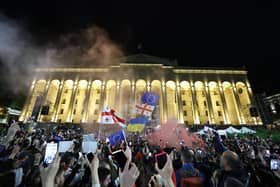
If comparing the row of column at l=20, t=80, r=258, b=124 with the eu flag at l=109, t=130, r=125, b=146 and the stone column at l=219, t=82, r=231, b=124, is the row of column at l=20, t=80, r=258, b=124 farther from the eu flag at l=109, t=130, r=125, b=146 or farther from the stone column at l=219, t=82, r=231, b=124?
the eu flag at l=109, t=130, r=125, b=146

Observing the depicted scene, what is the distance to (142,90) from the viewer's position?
122ft

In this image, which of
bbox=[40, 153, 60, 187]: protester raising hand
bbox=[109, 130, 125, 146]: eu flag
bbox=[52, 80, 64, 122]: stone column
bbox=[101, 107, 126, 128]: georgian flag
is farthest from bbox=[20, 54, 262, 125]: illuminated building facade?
bbox=[40, 153, 60, 187]: protester raising hand

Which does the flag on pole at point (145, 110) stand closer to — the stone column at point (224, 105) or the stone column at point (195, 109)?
the stone column at point (195, 109)

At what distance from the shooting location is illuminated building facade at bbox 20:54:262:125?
112 ft

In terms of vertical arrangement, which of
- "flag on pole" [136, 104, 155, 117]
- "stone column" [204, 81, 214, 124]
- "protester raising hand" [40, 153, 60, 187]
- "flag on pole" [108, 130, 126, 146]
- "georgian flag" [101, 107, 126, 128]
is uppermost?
"stone column" [204, 81, 214, 124]

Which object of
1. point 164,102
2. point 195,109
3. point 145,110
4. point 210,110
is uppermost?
point 164,102

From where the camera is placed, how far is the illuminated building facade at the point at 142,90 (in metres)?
34.3

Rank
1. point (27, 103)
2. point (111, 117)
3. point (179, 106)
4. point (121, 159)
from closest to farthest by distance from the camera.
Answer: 1. point (121, 159)
2. point (111, 117)
3. point (27, 103)
4. point (179, 106)

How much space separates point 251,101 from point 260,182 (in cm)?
3850

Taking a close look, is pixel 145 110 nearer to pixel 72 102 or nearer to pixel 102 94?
pixel 102 94

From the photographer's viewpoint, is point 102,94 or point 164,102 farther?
point 102,94

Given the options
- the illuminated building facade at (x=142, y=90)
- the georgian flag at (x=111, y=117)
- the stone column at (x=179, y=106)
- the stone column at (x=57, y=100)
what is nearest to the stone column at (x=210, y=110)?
the illuminated building facade at (x=142, y=90)

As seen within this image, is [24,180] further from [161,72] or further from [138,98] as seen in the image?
[161,72]

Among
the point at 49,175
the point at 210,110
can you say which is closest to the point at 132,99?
the point at 210,110
